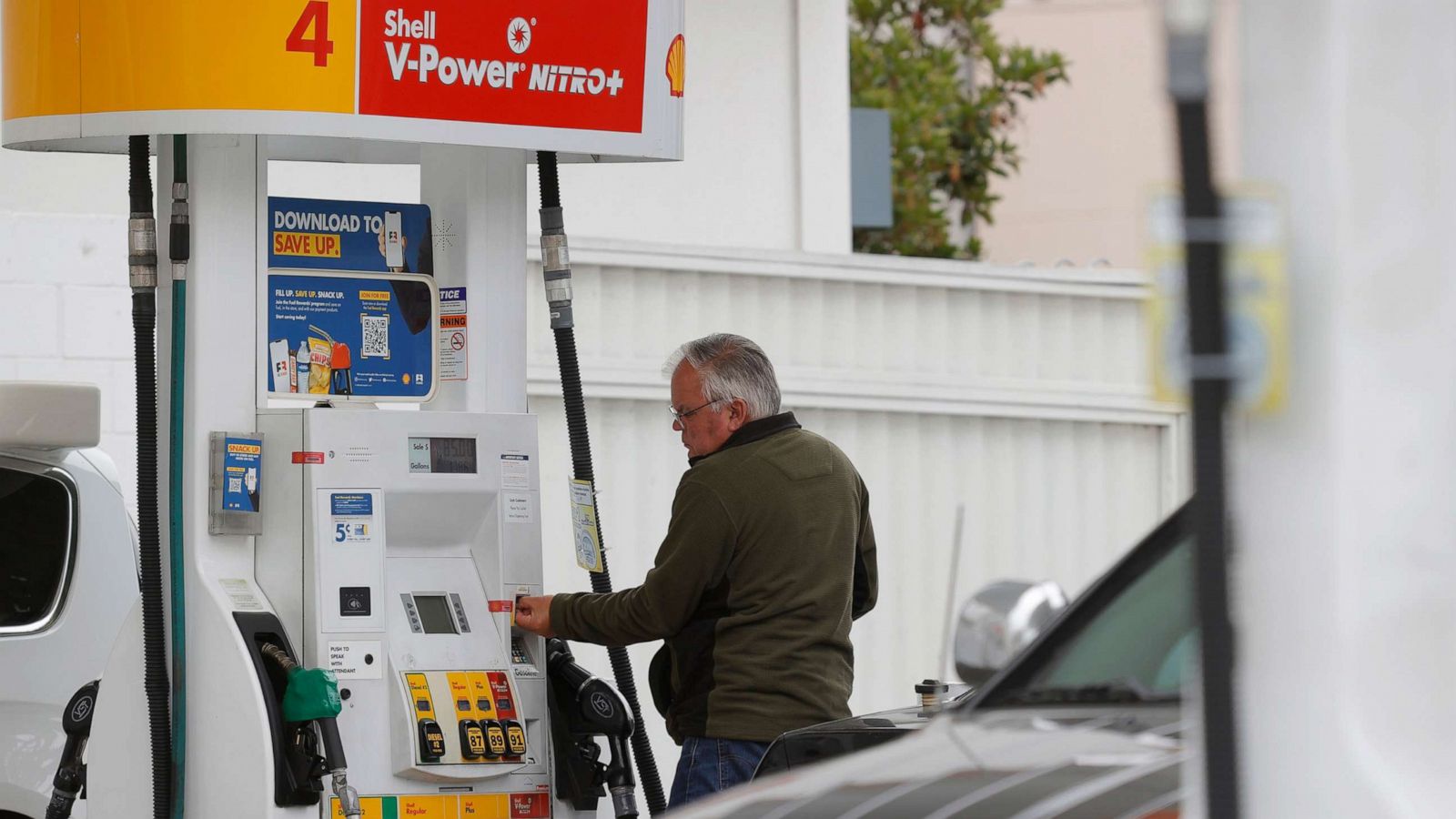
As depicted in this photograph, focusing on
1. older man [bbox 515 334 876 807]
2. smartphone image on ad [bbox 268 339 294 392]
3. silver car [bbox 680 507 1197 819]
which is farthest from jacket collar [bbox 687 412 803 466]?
silver car [bbox 680 507 1197 819]

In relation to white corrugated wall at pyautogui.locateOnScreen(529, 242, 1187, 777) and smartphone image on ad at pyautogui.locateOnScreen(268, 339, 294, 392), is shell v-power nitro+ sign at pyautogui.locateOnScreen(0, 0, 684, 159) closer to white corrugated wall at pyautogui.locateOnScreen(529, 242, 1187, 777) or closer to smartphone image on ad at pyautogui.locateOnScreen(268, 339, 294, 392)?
smartphone image on ad at pyautogui.locateOnScreen(268, 339, 294, 392)

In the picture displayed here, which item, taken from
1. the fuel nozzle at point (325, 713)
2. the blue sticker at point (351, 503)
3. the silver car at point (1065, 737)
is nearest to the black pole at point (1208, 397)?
the silver car at point (1065, 737)

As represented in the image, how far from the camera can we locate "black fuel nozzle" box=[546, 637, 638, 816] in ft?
15.9

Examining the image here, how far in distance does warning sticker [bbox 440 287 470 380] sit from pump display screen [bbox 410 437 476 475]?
240 mm

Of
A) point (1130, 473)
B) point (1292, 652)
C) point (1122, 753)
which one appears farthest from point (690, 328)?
point (1292, 652)

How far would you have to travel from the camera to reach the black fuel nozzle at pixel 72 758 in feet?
16.2

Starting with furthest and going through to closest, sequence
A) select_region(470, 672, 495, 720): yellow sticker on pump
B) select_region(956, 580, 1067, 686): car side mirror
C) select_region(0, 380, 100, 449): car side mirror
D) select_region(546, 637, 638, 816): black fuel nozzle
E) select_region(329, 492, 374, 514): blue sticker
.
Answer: select_region(0, 380, 100, 449): car side mirror < select_region(546, 637, 638, 816): black fuel nozzle < select_region(470, 672, 495, 720): yellow sticker on pump < select_region(329, 492, 374, 514): blue sticker < select_region(956, 580, 1067, 686): car side mirror

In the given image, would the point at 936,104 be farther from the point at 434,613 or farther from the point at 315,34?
the point at 315,34

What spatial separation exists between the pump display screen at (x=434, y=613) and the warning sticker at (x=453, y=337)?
1.90ft

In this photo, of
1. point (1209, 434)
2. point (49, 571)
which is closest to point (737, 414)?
point (49, 571)

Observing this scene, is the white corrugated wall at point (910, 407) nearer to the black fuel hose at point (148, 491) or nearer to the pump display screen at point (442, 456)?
the pump display screen at point (442, 456)

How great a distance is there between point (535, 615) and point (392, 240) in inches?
41.4

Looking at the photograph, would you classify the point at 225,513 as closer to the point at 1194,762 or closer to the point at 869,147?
the point at 1194,762

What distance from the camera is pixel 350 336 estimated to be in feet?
16.3
